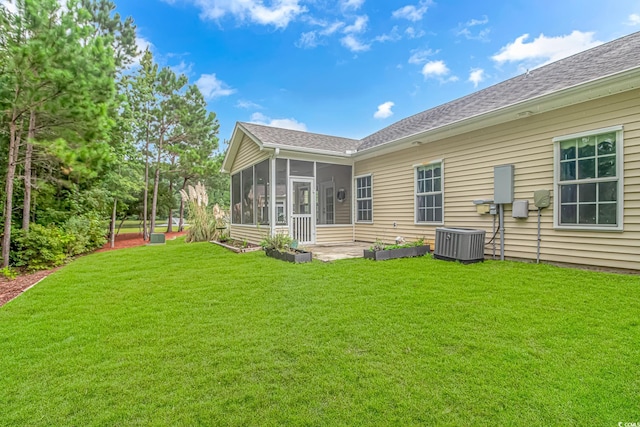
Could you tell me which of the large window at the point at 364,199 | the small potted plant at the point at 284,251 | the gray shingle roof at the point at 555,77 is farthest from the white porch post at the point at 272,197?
the gray shingle roof at the point at 555,77

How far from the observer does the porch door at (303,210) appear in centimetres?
877

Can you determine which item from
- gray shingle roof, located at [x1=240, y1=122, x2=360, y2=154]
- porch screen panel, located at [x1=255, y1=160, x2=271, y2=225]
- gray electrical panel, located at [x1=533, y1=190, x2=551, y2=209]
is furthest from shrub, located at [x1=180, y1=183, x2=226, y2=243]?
gray electrical panel, located at [x1=533, y1=190, x2=551, y2=209]

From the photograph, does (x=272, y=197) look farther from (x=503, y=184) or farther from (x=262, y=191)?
(x=503, y=184)

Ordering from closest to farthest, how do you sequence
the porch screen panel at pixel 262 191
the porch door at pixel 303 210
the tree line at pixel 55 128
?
the tree line at pixel 55 128, the porch door at pixel 303 210, the porch screen panel at pixel 262 191

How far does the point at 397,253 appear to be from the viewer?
6.45 m

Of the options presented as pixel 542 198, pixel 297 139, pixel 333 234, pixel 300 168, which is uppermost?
pixel 297 139

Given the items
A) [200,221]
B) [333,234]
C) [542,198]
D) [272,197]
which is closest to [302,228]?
[333,234]

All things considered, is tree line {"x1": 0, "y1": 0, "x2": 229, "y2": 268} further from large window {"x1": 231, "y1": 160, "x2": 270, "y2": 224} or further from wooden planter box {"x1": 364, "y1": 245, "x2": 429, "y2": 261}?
wooden planter box {"x1": 364, "y1": 245, "x2": 429, "y2": 261}

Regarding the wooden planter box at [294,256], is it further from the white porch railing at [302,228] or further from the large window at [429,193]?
Answer: the large window at [429,193]

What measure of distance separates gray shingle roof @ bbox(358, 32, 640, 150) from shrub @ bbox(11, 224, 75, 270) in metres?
9.78

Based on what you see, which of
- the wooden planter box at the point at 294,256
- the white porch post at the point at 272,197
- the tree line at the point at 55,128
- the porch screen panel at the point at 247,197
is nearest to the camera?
the tree line at the point at 55,128

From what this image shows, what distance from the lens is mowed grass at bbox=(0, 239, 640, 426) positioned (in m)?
1.79

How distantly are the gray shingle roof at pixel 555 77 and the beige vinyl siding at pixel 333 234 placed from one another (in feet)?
12.1

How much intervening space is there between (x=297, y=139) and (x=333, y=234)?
3.24 m
